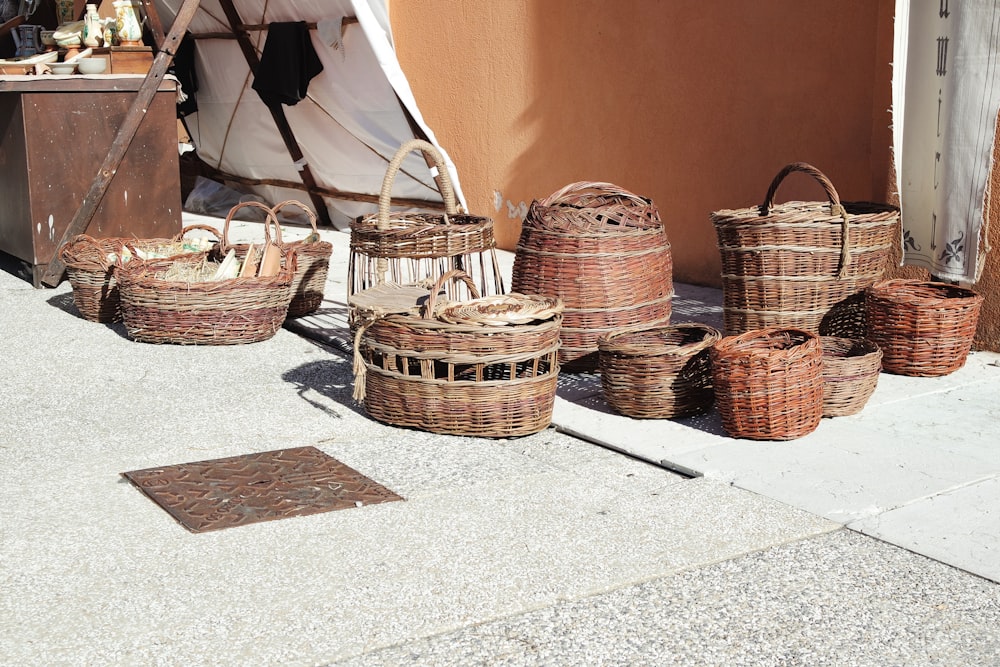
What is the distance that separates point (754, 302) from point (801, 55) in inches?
65.5

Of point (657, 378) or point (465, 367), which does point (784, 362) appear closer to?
point (657, 378)

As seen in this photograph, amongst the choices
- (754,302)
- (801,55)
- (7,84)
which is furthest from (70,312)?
(801,55)

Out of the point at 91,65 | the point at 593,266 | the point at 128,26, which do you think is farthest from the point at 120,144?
the point at 593,266

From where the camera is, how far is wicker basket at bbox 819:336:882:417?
3.80 metres

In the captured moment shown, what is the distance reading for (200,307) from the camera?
5.06 metres

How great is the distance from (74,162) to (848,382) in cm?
465

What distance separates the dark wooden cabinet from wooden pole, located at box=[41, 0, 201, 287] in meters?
0.10

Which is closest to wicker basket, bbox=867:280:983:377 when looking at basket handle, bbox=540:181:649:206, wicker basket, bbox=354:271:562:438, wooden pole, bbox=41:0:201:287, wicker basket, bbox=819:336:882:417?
wicker basket, bbox=819:336:882:417

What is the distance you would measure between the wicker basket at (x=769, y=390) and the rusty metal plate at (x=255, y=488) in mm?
1123

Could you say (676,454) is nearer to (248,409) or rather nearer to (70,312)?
(248,409)

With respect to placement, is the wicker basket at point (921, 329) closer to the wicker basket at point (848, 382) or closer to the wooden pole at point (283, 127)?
the wicker basket at point (848, 382)

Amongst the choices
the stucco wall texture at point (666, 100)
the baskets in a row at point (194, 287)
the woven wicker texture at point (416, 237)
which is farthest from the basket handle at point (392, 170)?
the stucco wall texture at point (666, 100)

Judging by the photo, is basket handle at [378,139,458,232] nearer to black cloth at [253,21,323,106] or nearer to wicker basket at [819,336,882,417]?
wicker basket at [819,336,882,417]

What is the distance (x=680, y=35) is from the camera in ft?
20.5
